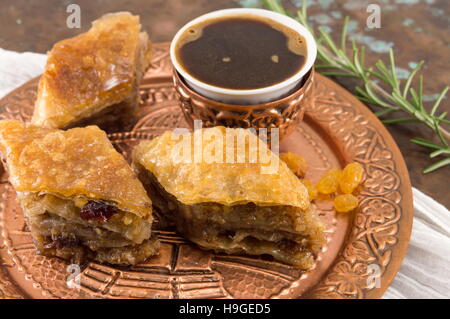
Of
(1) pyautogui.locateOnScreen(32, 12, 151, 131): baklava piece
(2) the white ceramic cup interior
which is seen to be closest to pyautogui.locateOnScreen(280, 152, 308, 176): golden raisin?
(2) the white ceramic cup interior

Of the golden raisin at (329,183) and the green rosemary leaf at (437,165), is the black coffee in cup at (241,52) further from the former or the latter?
the green rosemary leaf at (437,165)

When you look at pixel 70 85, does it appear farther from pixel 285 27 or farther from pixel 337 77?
pixel 337 77

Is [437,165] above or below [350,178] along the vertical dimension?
below

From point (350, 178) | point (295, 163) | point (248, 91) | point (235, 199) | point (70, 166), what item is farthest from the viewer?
point (295, 163)

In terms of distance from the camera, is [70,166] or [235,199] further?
[70,166]

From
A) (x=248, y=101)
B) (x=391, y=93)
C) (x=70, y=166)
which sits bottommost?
(x=391, y=93)

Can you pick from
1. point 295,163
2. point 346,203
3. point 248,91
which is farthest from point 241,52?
point 346,203

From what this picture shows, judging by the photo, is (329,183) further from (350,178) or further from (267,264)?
(267,264)

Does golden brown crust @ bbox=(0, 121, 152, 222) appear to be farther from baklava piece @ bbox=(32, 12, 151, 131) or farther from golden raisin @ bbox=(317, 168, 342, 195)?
golden raisin @ bbox=(317, 168, 342, 195)
